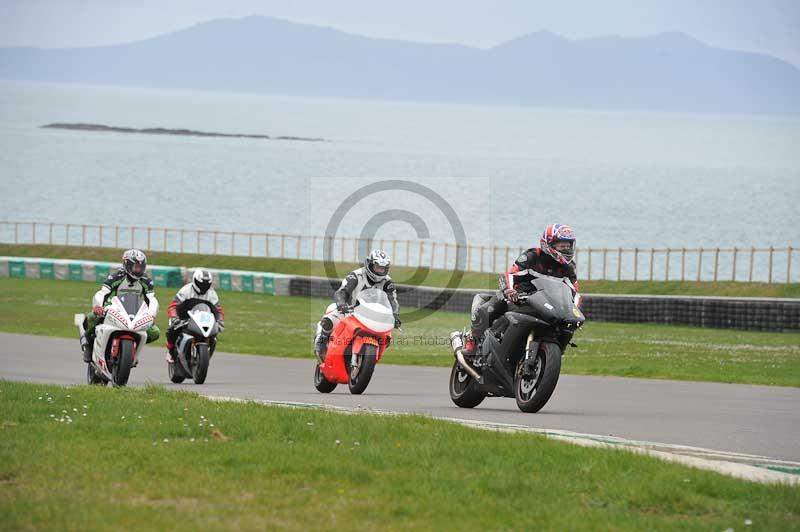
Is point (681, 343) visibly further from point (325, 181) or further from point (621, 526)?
point (325, 181)

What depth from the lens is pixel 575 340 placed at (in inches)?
1297

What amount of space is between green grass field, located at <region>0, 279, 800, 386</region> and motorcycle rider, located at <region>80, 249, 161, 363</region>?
898cm

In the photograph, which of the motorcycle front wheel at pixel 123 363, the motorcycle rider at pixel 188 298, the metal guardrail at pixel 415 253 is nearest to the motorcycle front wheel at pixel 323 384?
the motorcycle rider at pixel 188 298

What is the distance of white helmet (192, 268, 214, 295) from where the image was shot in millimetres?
20438

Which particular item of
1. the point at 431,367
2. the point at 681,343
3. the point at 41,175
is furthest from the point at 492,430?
the point at 41,175

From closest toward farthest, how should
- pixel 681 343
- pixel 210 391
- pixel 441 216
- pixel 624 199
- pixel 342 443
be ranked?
pixel 342 443 → pixel 210 391 → pixel 681 343 → pixel 441 216 → pixel 624 199

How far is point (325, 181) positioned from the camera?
17300 cm

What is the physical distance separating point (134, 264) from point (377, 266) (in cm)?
313

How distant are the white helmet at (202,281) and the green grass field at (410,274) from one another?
27.9 m

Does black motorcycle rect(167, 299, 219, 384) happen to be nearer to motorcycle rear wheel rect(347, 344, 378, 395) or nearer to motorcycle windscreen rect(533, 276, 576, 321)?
motorcycle rear wheel rect(347, 344, 378, 395)

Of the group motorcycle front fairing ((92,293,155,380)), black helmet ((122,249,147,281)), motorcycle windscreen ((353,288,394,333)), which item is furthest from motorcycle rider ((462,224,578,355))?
black helmet ((122,249,147,281))

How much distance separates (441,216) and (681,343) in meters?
108

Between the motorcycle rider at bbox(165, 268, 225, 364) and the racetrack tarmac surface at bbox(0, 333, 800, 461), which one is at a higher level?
the motorcycle rider at bbox(165, 268, 225, 364)

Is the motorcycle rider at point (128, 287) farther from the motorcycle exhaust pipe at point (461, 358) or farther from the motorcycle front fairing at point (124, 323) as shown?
Result: the motorcycle exhaust pipe at point (461, 358)
